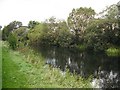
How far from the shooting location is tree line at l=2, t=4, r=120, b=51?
56688mm

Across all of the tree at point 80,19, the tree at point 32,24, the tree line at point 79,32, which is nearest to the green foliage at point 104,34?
the tree line at point 79,32

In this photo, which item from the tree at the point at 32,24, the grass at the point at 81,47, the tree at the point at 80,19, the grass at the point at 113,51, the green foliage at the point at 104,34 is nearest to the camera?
the grass at the point at 113,51

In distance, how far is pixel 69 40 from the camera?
71.1 metres

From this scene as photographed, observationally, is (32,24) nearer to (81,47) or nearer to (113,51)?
(81,47)

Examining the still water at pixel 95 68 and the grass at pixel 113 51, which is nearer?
the still water at pixel 95 68

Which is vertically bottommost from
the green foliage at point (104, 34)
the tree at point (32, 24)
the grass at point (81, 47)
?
the grass at point (81, 47)

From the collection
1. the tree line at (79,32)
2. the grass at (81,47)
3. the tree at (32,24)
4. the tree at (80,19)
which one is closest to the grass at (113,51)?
the tree line at (79,32)

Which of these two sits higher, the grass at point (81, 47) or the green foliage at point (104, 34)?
the green foliage at point (104, 34)

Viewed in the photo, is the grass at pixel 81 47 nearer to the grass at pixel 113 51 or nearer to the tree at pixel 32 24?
the grass at pixel 113 51

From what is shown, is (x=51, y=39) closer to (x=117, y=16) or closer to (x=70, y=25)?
(x=70, y=25)

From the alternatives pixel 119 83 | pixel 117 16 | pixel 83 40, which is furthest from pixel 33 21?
pixel 119 83

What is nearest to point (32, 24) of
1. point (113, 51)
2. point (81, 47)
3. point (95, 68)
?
point (81, 47)

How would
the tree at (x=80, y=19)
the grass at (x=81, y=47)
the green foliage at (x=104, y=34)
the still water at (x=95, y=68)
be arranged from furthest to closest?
the tree at (x=80, y=19)
the grass at (x=81, y=47)
the green foliage at (x=104, y=34)
the still water at (x=95, y=68)

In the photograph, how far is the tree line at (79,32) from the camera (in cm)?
5669
